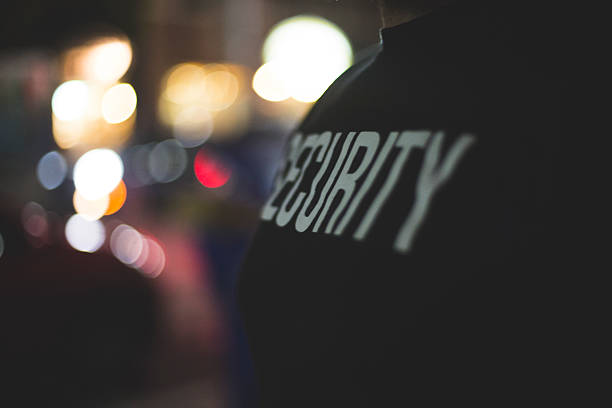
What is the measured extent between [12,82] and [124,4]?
18.5 ft

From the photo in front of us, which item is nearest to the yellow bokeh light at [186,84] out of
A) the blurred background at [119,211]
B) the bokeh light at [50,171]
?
the blurred background at [119,211]

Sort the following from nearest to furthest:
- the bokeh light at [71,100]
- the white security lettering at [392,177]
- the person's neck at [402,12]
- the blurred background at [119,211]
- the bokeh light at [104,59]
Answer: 1. the white security lettering at [392,177]
2. the person's neck at [402,12]
3. the blurred background at [119,211]
4. the bokeh light at [71,100]
5. the bokeh light at [104,59]

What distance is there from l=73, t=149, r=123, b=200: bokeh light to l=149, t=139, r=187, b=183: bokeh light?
0.43m

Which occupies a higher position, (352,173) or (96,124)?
(96,124)

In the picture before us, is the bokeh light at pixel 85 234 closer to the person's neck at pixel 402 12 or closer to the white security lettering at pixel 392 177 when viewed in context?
the person's neck at pixel 402 12

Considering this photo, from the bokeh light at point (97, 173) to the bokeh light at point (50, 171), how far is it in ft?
0.52

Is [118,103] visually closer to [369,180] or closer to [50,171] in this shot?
[50,171]

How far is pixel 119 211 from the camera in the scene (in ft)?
19.1

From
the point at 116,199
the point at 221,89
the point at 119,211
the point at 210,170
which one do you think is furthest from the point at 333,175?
the point at 221,89

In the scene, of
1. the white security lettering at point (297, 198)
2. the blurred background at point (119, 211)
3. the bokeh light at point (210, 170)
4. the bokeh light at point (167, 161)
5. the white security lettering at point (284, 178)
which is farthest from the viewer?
the bokeh light at point (167, 161)

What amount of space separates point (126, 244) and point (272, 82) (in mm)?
8644

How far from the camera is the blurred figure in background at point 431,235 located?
663mm

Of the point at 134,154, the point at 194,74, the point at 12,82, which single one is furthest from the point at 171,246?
the point at 194,74

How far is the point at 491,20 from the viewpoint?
0.83 meters
